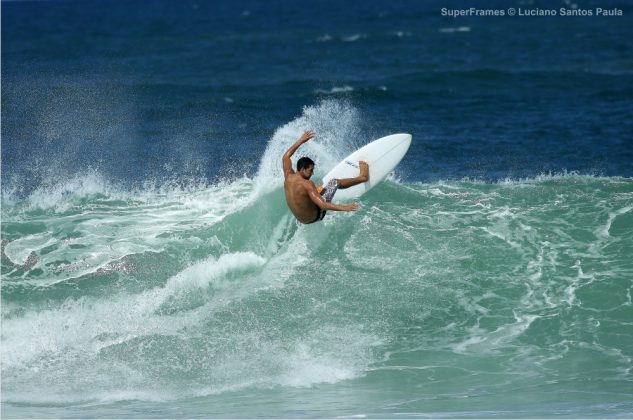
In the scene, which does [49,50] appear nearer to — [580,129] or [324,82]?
[324,82]

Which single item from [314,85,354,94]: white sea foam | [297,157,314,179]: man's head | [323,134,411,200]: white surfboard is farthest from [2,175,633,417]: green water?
[314,85,354,94]: white sea foam

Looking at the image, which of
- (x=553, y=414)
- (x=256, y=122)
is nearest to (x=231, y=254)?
(x=553, y=414)

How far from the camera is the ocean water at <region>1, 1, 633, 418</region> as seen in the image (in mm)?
9531

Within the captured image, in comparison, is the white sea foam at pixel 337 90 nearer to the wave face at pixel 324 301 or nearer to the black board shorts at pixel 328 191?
the wave face at pixel 324 301

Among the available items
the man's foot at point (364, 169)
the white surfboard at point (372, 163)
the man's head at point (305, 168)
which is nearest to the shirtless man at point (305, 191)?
the man's head at point (305, 168)

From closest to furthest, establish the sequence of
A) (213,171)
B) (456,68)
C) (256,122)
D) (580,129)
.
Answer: (213,171)
(580,129)
(256,122)
(456,68)

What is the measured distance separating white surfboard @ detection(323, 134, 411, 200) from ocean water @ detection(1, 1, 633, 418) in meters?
0.40

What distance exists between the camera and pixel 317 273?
471 inches

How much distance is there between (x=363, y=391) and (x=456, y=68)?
83.6 ft

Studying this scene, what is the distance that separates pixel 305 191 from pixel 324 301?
1.37m

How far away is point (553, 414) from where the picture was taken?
27.6 feet

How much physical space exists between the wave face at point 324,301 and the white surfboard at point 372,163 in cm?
39

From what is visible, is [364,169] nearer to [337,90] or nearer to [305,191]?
[305,191]

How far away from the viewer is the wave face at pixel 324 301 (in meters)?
9.46
